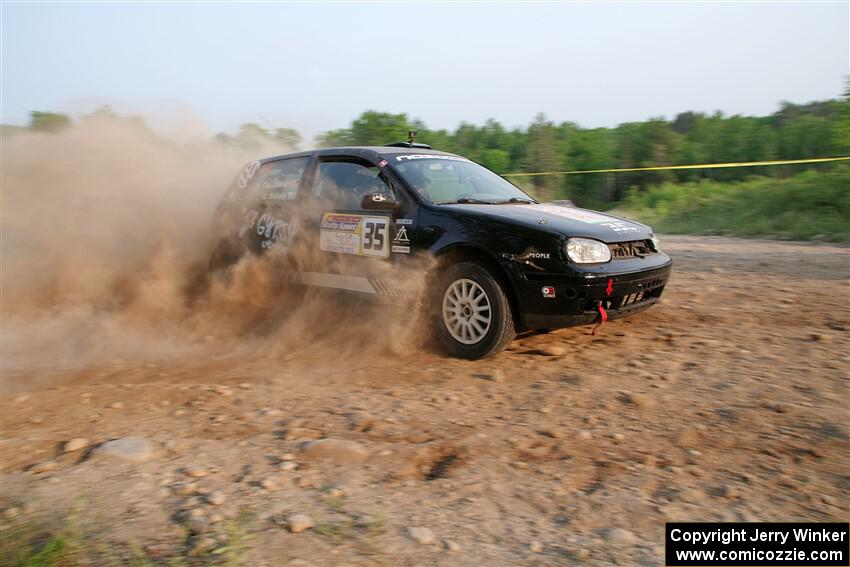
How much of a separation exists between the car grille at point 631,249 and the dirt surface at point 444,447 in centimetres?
69

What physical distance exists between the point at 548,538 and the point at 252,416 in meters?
2.06

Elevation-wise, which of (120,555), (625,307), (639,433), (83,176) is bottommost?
(120,555)

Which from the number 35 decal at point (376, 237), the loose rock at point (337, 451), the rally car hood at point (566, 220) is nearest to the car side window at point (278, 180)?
the number 35 decal at point (376, 237)

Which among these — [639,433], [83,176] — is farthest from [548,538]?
[83,176]

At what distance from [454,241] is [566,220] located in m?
0.87

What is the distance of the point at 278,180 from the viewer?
6.18 meters

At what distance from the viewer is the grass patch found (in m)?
10.9

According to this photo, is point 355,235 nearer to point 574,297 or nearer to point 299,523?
point 574,297

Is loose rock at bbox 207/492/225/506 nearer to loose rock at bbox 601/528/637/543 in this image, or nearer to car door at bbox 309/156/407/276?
loose rock at bbox 601/528/637/543

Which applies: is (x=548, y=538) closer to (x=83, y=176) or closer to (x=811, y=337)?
(x=811, y=337)

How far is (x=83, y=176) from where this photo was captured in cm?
864

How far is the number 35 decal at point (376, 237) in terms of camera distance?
516 cm

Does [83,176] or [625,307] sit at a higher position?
[83,176]

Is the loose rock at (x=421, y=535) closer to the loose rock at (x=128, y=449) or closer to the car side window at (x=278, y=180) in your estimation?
the loose rock at (x=128, y=449)
